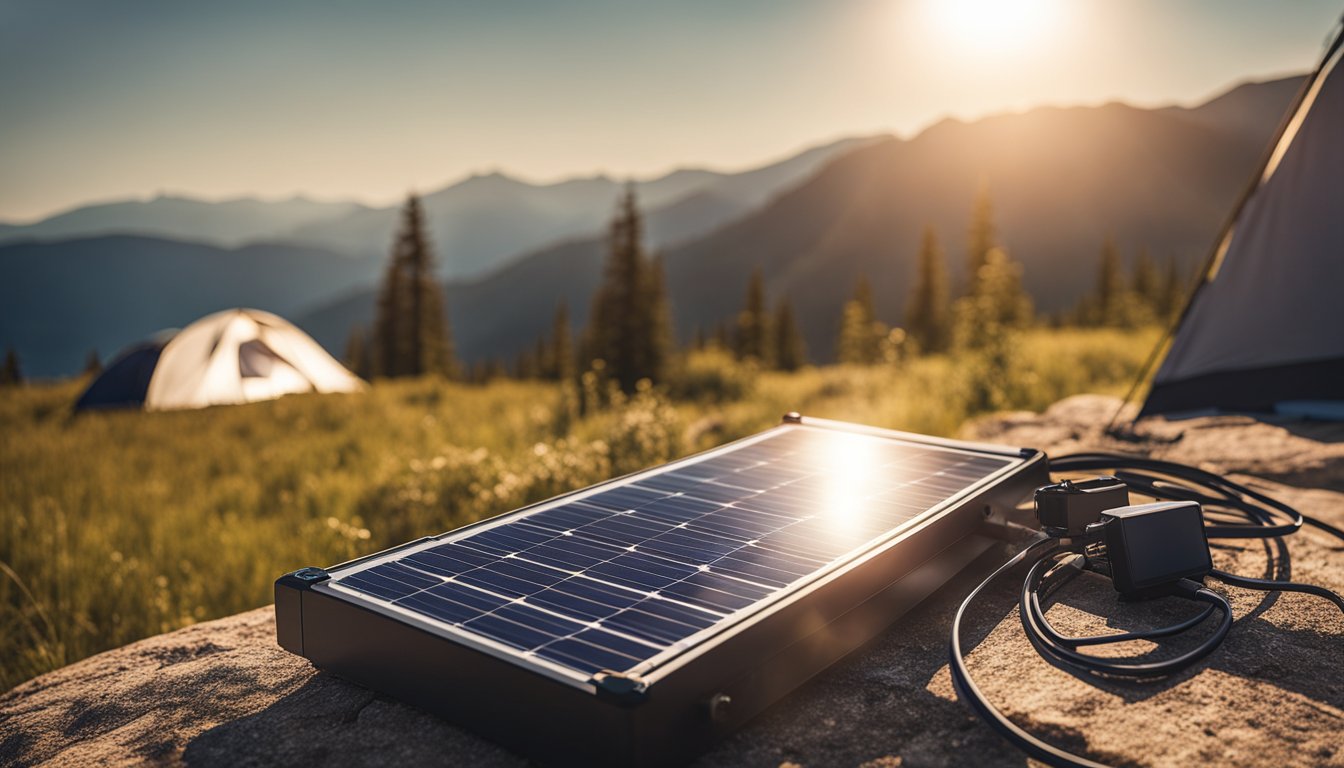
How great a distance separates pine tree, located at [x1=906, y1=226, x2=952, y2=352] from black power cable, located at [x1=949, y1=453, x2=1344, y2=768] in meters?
62.9

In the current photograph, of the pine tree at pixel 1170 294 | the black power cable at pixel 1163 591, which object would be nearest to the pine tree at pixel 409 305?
the black power cable at pixel 1163 591

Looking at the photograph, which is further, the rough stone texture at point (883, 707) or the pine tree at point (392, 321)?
the pine tree at point (392, 321)

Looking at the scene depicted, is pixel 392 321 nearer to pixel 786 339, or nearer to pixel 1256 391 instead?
pixel 786 339

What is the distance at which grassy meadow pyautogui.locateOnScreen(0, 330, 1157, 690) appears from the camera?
475 centimetres

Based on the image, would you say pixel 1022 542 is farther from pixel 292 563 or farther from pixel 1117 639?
pixel 292 563

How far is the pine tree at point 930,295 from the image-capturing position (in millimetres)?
64938

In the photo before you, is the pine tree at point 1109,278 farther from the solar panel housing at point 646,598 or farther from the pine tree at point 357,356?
the solar panel housing at point 646,598

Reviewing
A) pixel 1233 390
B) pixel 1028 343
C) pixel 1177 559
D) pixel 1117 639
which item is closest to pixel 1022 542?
pixel 1177 559

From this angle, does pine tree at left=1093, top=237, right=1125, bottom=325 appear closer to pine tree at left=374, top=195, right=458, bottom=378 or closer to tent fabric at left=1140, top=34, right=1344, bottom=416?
pine tree at left=374, top=195, right=458, bottom=378

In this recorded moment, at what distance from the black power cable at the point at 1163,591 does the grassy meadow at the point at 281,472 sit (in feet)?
12.5

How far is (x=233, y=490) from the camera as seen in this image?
723 cm

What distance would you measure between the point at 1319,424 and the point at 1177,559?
5.45m

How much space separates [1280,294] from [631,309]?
24867 mm

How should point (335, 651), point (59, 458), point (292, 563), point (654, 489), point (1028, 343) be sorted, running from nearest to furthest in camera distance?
point (335, 651) < point (654, 489) < point (292, 563) < point (59, 458) < point (1028, 343)
